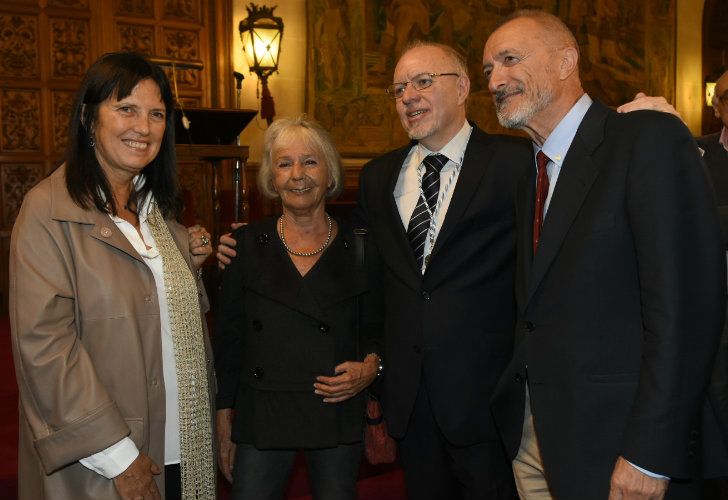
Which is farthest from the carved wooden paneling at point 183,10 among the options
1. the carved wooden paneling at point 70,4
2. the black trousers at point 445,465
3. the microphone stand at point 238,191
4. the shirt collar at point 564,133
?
the shirt collar at point 564,133

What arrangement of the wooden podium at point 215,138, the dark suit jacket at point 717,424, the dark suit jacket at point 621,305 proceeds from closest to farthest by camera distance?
the dark suit jacket at point 621,305 < the dark suit jacket at point 717,424 < the wooden podium at point 215,138

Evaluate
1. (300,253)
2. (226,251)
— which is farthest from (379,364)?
(226,251)

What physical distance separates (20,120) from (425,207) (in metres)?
6.54

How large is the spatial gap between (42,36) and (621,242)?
7.57 meters

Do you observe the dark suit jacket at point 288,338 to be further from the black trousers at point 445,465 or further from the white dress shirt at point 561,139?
the white dress shirt at point 561,139

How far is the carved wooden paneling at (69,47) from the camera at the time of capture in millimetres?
8023

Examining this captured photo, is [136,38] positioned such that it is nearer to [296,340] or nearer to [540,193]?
[296,340]

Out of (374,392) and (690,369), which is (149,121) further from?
(690,369)

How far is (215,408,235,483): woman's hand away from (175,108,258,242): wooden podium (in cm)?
232

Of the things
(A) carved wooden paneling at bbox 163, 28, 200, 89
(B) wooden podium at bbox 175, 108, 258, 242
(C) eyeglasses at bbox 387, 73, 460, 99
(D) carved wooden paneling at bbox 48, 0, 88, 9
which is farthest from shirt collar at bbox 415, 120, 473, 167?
(D) carved wooden paneling at bbox 48, 0, 88, 9

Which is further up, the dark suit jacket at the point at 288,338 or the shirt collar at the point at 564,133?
the shirt collar at the point at 564,133

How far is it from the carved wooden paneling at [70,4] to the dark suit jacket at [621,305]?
7239 mm

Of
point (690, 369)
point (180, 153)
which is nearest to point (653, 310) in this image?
point (690, 369)

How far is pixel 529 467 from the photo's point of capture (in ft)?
8.11
